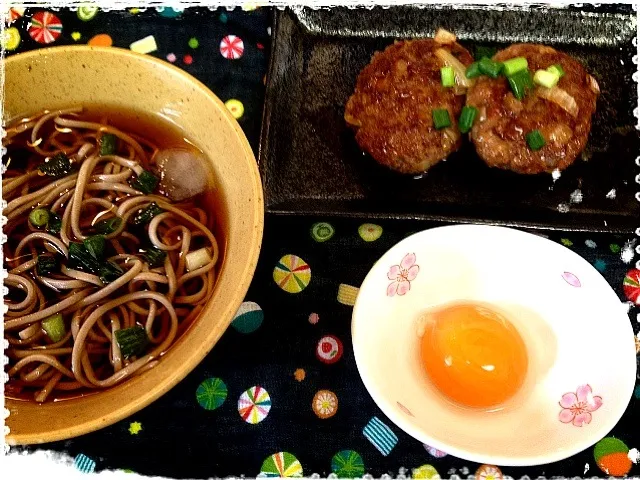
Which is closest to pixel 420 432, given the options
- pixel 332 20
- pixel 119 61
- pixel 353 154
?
pixel 353 154

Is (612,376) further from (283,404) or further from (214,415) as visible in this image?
(214,415)

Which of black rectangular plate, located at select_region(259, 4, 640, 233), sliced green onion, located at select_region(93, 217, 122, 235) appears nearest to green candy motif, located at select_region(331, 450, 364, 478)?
black rectangular plate, located at select_region(259, 4, 640, 233)

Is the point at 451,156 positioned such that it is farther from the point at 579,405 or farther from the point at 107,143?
the point at 107,143

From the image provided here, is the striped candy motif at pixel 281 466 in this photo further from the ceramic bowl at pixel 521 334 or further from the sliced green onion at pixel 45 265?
the sliced green onion at pixel 45 265

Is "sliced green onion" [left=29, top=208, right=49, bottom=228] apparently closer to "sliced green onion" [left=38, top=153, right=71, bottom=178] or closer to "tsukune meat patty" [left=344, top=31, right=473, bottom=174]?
"sliced green onion" [left=38, top=153, right=71, bottom=178]

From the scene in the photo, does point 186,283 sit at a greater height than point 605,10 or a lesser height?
lesser

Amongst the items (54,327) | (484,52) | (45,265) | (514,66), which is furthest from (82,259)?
(484,52)
